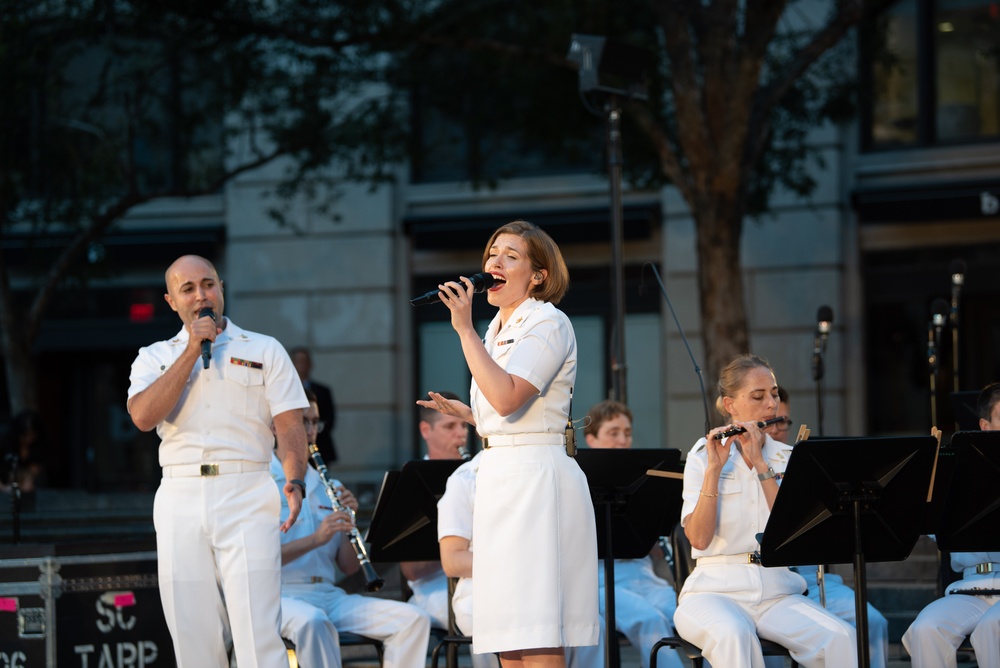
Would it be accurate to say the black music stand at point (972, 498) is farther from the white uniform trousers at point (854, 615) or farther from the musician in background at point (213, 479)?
the musician in background at point (213, 479)

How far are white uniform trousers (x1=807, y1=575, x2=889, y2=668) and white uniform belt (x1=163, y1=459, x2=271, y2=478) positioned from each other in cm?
256

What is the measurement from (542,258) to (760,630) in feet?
6.32

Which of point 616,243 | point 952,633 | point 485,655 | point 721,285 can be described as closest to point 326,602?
point 485,655

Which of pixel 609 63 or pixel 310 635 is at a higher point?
pixel 609 63

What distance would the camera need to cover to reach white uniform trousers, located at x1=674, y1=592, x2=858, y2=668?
5.46m

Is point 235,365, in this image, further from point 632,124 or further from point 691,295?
point 691,295

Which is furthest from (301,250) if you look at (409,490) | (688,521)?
(688,521)

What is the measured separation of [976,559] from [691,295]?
934 cm

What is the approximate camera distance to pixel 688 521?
5.62 m

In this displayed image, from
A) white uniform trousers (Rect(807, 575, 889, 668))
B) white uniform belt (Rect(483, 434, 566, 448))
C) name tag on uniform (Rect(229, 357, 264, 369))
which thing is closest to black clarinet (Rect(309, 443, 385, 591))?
name tag on uniform (Rect(229, 357, 264, 369))

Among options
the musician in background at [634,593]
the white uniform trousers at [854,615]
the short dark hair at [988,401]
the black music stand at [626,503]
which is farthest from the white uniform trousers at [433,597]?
the short dark hair at [988,401]

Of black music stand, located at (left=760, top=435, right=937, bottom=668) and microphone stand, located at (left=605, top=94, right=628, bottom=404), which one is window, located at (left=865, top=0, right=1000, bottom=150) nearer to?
microphone stand, located at (left=605, top=94, right=628, bottom=404)

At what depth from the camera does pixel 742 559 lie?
5.75 m

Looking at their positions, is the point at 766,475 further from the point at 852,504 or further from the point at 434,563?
the point at 434,563
